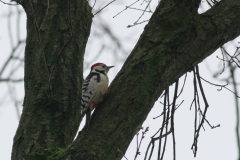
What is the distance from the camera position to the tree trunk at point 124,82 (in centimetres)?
209

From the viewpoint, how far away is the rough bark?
248 centimetres

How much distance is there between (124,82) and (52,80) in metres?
0.77

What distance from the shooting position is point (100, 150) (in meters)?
1.98

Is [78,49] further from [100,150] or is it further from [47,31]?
[100,150]

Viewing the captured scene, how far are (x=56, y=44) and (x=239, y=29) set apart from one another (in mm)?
1662

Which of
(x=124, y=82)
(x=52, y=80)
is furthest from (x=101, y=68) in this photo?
(x=124, y=82)

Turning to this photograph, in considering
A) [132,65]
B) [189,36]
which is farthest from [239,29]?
[132,65]

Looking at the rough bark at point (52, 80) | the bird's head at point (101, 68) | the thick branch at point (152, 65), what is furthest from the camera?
the bird's head at point (101, 68)

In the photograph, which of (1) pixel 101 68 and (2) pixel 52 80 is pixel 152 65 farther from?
(1) pixel 101 68

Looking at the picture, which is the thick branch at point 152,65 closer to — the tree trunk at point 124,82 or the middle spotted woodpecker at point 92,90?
the tree trunk at point 124,82

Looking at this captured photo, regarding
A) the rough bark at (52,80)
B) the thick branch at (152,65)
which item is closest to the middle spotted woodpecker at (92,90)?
the rough bark at (52,80)

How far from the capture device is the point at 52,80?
2719 mm

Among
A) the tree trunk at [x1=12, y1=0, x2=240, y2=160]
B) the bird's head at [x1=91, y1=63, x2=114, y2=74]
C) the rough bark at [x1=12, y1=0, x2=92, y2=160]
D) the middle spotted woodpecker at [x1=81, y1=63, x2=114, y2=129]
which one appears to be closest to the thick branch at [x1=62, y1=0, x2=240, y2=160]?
the tree trunk at [x1=12, y1=0, x2=240, y2=160]

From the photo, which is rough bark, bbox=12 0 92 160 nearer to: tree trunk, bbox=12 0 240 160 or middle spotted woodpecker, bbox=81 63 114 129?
tree trunk, bbox=12 0 240 160
